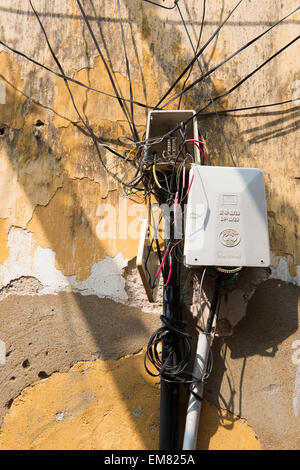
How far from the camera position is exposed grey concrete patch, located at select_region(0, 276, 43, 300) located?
217cm

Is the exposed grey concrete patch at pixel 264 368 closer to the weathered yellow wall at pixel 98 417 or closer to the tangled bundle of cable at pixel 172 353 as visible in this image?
the weathered yellow wall at pixel 98 417

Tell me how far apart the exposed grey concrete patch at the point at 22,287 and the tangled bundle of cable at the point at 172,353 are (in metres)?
0.72

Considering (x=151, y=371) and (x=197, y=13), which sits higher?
(x=197, y=13)

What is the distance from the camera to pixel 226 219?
181 centimetres

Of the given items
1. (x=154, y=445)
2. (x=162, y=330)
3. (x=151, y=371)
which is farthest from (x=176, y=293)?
(x=154, y=445)

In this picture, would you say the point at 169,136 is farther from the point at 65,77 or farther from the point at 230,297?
the point at 230,297

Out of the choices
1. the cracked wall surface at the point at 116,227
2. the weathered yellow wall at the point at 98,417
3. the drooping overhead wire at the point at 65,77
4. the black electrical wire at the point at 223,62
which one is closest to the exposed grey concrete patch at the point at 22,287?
the cracked wall surface at the point at 116,227

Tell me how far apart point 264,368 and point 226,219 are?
77cm

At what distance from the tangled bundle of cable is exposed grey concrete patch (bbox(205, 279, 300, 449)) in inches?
7.9

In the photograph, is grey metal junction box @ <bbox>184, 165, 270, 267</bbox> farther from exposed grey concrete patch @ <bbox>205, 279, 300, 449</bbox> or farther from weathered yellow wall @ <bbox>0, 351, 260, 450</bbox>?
weathered yellow wall @ <bbox>0, 351, 260, 450</bbox>

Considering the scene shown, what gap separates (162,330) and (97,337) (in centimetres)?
39

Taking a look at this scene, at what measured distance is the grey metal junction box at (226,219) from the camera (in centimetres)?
176
